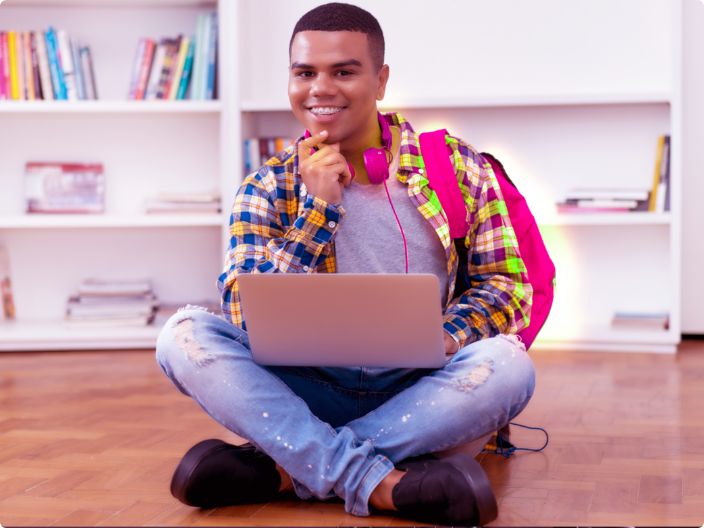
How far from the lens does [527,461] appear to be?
1547mm

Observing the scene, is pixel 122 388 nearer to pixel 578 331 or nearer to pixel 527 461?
pixel 527 461

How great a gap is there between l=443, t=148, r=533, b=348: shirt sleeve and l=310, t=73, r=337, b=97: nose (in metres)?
0.30

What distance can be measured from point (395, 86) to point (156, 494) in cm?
217

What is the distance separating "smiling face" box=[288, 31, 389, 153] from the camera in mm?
1505

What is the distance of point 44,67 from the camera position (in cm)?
298

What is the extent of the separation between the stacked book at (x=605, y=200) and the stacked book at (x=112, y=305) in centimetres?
166

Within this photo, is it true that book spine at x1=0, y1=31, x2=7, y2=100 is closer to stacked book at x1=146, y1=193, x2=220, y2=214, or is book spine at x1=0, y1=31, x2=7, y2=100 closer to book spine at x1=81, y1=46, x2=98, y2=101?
book spine at x1=81, y1=46, x2=98, y2=101

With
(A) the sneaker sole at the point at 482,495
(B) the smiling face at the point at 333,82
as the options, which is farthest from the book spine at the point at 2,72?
(A) the sneaker sole at the point at 482,495

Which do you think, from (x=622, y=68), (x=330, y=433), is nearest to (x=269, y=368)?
(x=330, y=433)

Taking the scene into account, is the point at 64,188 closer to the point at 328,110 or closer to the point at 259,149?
the point at 259,149

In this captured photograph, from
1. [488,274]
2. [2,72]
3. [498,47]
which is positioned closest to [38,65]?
[2,72]

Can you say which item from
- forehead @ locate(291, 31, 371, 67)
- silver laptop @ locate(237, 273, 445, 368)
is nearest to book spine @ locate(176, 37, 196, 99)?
forehead @ locate(291, 31, 371, 67)

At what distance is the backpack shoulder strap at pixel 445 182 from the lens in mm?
1494

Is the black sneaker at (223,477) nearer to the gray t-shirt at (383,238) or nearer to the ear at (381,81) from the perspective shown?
the gray t-shirt at (383,238)
